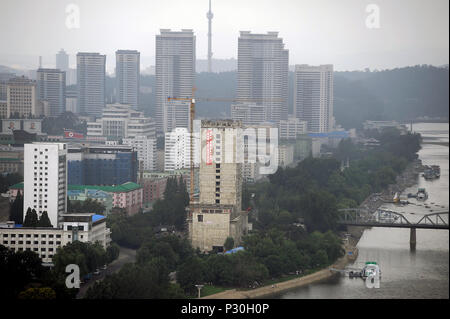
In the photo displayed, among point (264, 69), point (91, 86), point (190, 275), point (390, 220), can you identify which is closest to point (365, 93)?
point (264, 69)

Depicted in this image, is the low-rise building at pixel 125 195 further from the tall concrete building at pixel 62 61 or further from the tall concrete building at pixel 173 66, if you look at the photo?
the tall concrete building at pixel 173 66

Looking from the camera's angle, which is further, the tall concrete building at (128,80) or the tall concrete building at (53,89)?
the tall concrete building at (128,80)

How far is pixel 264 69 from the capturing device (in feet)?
79.8

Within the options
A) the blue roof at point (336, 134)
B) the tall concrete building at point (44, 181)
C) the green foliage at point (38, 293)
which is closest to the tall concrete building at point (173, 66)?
the blue roof at point (336, 134)

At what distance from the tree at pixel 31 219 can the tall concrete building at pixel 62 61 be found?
9.96 metres

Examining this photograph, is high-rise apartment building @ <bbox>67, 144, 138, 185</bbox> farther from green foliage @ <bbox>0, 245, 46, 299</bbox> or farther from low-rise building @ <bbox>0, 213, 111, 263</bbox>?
green foliage @ <bbox>0, 245, 46, 299</bbox>

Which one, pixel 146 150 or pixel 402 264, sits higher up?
pixel 146 150

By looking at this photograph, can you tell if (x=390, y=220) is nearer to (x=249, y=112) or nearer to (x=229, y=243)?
(x=229, y=243)

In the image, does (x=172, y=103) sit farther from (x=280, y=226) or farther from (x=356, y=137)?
(x=280, y=226)

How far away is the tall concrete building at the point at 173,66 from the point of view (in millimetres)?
24031

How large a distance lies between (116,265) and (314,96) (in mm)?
17203

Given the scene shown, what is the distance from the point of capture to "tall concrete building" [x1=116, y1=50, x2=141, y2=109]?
24.4 meters

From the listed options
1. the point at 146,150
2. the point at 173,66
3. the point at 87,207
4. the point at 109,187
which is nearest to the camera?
the point at 87,207

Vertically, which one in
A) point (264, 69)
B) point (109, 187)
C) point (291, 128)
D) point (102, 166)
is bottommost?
point (109, 187)
